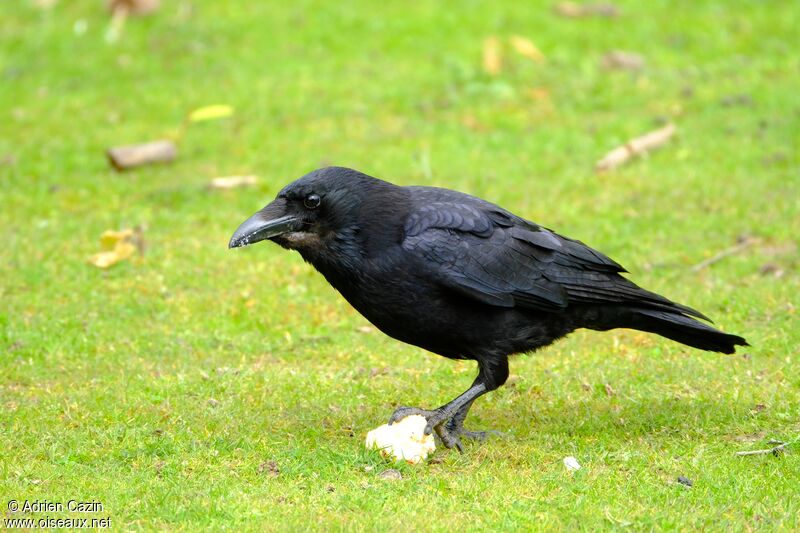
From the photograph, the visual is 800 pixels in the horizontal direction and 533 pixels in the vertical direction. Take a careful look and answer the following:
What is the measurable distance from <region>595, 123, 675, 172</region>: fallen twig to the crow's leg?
5.48m

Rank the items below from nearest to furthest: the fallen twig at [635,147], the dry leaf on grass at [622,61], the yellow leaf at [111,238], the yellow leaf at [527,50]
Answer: the yellow leaf at [111,238], the fallen twig at [635,147], the dry leaf on grass at [622,61], the yellow leaf at [527,50]

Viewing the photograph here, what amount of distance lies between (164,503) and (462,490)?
4.81ft

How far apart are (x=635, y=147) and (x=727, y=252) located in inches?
→ 99.7

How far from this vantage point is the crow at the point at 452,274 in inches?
Result: 235

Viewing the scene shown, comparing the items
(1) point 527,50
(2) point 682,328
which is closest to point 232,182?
(1) point 527,50

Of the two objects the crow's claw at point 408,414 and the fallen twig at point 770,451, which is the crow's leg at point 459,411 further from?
the fallen twig at point 770,451

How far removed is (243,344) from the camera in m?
7.81

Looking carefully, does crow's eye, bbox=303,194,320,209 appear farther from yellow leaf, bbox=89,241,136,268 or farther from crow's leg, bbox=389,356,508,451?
yellow leaf, bbox=89,241,136,268

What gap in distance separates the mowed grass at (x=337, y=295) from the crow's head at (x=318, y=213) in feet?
3.74

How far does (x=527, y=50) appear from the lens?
14.0 m

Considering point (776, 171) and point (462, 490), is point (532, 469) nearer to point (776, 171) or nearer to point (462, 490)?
point (462, 490)

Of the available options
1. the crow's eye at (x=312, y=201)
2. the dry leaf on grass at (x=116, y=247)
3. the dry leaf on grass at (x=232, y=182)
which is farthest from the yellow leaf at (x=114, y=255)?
the crow's eye at (x=312, y=201)

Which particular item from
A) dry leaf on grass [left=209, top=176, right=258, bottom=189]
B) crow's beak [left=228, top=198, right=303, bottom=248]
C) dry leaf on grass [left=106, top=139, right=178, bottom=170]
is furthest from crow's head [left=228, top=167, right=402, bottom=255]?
dry leaf on grass [left=106, top=139, right=178, bottom=170]

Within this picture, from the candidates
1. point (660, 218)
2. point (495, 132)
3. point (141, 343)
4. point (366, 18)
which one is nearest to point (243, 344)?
point (141, 343)
